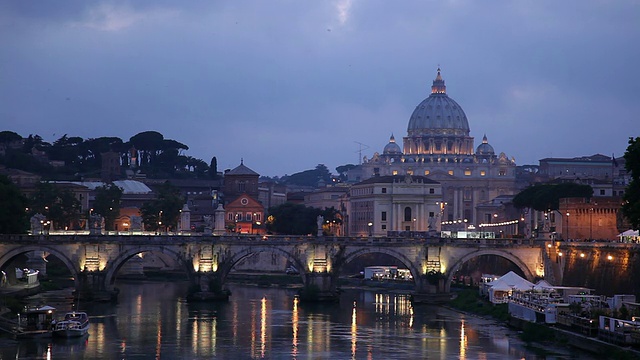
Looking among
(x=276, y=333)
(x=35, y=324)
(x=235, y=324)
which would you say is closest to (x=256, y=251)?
(x=235, y=324)

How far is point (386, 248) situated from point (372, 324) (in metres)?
19.0

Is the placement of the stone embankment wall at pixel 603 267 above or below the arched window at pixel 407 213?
→ below

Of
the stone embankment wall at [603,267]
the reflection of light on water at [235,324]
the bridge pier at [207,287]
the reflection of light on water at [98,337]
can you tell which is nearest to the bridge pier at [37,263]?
the bridge pier at [207,287]

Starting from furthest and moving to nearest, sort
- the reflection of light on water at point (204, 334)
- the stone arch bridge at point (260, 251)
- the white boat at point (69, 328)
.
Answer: the stone arch bridge at point (260, 251) < the white boat at point (69, 328) < the reflection of light on water at point (204, 334)

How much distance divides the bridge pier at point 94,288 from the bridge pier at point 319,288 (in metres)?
15.1

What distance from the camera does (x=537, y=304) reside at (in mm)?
83125

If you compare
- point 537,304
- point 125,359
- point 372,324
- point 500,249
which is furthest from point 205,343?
point 500,249

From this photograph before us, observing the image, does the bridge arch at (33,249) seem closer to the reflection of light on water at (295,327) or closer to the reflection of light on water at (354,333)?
the reflection of light on water at (295,327)

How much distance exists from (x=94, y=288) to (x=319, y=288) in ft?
57.9

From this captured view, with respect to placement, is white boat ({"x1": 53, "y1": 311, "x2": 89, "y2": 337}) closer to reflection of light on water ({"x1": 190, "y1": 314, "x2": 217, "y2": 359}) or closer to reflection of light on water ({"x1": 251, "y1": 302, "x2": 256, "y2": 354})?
reflection of light on water ({"x1": 190, "y1": 314, "x2": 217, "y2": 359})

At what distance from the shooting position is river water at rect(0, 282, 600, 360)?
7375 cm

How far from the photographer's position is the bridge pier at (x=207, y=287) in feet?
348

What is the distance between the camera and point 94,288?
4104 inches

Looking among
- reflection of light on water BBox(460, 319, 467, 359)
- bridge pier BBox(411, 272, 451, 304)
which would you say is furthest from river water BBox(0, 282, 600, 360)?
bridge pier BBox(411, 272, 451, 304)
